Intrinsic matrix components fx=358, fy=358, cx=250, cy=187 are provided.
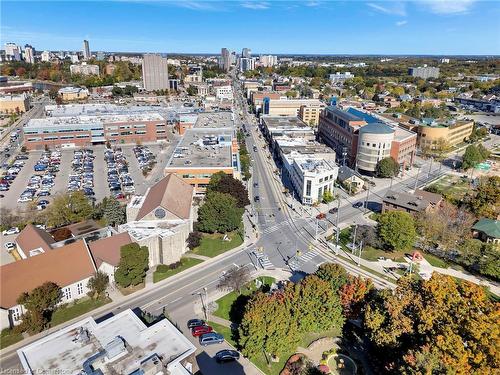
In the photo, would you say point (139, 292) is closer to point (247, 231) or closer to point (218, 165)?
point (247, 231)

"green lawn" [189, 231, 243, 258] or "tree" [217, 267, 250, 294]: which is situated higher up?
"tree" [217, 267, 250, 294]

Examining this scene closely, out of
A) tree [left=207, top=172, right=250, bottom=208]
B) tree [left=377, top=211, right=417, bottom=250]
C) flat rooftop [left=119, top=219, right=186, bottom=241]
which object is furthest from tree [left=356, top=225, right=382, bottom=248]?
flat rooftop [left=119, top=219, right=186, bottom=241]

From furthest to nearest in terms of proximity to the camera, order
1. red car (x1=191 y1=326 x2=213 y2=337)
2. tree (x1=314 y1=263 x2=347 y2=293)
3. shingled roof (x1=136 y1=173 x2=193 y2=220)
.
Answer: shingled roof (x1=136 y1=173 x2=193 y2=220), tree (x1=314 y1=263 x2=347 y2=293), red car (x1=191 y1=326 x2=213 y2=337)

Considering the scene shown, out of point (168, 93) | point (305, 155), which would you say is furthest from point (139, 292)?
point (168, 93)

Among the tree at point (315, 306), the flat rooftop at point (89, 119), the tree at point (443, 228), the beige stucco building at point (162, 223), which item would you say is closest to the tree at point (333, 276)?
the tree at point (315, 306)

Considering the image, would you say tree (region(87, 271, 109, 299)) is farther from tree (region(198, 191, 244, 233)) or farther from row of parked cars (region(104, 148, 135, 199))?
row of parked cars (region(104, 148, 135, 199))

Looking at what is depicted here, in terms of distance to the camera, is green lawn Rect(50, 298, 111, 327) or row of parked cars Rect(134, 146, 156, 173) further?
row of parked cars Rect(134, 146, 156, 173)

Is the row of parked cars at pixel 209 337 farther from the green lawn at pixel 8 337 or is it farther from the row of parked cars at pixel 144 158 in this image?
the row of parked cars at pixel 144 158
